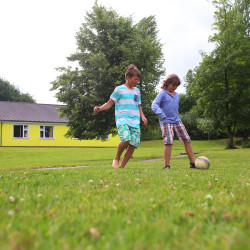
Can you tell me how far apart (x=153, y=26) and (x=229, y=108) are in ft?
52.3

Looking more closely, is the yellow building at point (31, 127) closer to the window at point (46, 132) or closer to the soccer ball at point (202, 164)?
the window at point (46, 132)

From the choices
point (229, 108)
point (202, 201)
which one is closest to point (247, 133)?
A: point (229, 108)

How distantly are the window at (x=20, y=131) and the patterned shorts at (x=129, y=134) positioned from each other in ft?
97.3

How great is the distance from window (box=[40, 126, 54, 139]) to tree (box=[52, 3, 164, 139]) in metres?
19.5

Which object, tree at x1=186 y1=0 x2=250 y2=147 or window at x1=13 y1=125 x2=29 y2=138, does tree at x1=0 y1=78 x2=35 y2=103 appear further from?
tree at x1=186 y1=0 x2=250 y2=147

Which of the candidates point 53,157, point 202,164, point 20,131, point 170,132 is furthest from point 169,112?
point 20,131

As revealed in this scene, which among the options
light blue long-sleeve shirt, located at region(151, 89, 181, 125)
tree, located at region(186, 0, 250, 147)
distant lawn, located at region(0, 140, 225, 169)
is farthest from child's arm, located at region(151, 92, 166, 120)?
tree, located at region(186, 0, 250, 147)

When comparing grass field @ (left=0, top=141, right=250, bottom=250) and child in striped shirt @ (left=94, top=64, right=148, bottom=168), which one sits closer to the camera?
grass field @ (left=0, top=141, right=250, bottom=250)


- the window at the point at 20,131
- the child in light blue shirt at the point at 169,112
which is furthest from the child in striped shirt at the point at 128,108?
the window at the point at 20,131

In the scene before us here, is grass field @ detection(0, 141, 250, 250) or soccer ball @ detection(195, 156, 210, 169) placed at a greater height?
grass field @ detection(0, 141, 250, 250)

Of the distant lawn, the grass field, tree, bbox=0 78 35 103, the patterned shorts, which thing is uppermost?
tree, bbox=0 78 35 103

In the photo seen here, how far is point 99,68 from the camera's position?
565 inches

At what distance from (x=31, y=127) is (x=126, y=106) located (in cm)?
2974

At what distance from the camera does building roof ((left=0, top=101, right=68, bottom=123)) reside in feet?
108
